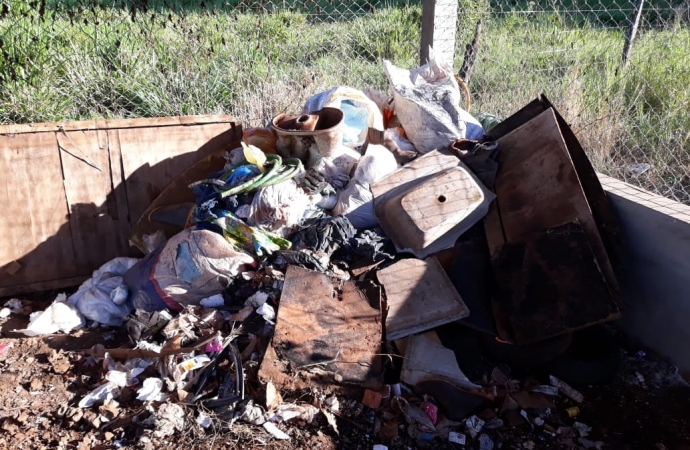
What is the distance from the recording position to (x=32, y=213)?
344 centimetres

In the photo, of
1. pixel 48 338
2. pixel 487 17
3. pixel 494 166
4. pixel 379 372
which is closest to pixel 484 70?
pixel 487 17

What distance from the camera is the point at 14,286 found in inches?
138

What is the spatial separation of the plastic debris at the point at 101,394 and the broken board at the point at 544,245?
1.89 m

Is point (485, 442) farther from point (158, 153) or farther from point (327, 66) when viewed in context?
point (327, 66)

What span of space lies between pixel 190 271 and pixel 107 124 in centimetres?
117

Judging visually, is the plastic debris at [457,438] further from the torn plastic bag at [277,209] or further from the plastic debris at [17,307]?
the plastic debris at [17,307]

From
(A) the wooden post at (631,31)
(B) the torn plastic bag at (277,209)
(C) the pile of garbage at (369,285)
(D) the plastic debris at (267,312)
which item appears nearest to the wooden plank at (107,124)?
(C) the pile of garbage at (369,285)

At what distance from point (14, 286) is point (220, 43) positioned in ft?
8.23

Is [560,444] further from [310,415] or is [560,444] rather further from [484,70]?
[484,70]

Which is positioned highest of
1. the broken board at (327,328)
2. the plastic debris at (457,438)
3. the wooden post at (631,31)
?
the wooden post at (631,31)

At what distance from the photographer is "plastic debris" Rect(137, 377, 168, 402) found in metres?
2.52

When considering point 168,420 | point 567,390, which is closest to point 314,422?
point 168,420

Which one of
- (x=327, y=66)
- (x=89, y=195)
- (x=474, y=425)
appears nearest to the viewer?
(x=474, y=425)

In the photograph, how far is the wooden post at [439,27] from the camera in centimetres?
413
